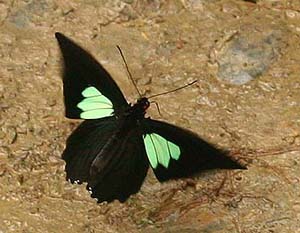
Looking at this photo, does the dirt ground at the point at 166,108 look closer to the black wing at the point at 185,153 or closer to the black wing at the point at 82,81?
the black wing at the point at 185,153

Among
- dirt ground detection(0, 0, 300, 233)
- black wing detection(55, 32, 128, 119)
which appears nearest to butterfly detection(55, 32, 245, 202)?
black wing detection(55, 32, 128, 119)

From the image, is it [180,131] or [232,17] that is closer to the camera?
[180,131]

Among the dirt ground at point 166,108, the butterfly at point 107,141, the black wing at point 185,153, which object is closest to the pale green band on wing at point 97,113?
the butterfly at point 107,141

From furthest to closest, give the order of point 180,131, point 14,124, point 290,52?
point 290,52 < point 14,124 < point 180,131

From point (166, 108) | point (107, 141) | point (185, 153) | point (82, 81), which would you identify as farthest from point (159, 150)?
point (166, 108)

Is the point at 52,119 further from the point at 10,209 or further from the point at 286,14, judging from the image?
the point at 286,14

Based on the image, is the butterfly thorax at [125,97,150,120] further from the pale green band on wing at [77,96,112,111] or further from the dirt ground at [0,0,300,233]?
the dirt ground at [0,0,300,233]

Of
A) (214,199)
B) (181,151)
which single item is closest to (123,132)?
(181,151)
